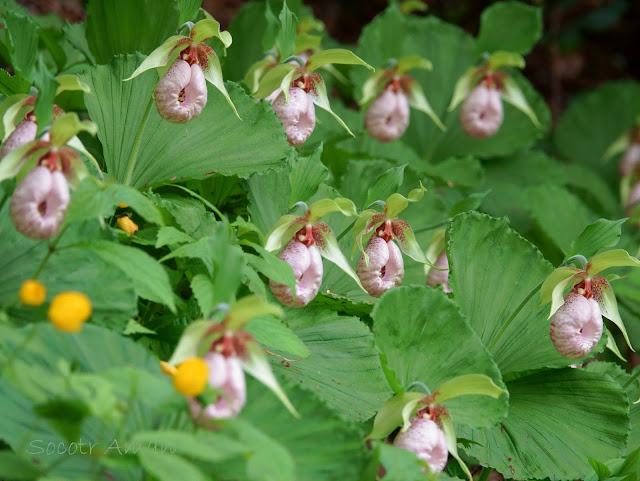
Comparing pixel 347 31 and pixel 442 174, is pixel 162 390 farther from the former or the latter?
pixel 347 31

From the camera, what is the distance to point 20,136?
103 cm

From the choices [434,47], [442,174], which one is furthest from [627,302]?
[434,47]

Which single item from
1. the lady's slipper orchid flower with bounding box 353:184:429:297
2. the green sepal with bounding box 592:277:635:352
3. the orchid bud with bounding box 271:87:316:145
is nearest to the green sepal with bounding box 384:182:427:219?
the lady's slipper orchid flower with bounding box 353:184:429:297

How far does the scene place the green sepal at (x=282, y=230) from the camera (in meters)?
1.16

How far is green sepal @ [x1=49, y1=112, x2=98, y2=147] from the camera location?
888mm

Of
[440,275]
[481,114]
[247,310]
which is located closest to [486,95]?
[481,114]

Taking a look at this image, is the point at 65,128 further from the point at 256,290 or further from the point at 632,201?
the point at 632,201

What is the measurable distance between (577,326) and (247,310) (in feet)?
2.13

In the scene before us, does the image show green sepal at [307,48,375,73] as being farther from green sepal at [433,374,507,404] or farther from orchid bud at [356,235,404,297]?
green sepal at [433,374,507,404]

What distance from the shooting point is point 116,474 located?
0.94m

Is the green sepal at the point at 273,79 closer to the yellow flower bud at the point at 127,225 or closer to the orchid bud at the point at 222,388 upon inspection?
the yellow flower bud at the point at 127,225

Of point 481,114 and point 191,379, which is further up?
point 191,379

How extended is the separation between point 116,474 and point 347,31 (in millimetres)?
2955

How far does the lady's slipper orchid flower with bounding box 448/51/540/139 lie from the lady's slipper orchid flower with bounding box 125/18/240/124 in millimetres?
890
